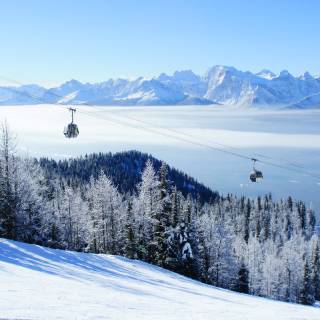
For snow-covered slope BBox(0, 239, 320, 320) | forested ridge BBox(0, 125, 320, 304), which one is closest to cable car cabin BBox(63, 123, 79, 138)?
snow-covered slope BBox(0, 239, 320, 320)

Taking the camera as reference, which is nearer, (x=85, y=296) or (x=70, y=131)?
(x=85, y=296)

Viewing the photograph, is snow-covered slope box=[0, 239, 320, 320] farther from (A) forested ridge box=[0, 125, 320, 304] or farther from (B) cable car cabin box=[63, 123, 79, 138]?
(A) forested ridge box=[0, 125, 320, 304]

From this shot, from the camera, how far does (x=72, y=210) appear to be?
225ft

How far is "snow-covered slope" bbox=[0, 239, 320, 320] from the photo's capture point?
16.1 meters

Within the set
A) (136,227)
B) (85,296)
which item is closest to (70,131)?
(85,296)

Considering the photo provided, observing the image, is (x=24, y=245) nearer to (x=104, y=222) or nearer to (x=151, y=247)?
(x=151, y=247)

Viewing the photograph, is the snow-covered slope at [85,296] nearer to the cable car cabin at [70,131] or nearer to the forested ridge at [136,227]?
the cable car cabin at [70,131]

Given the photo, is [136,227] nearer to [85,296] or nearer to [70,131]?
[70,131]

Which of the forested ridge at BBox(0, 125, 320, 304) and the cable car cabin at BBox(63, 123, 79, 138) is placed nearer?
the cable car cabin at BBox(63, 123, 79, 138)

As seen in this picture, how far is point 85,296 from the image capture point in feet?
65.2

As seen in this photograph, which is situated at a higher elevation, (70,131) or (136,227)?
(70,131)

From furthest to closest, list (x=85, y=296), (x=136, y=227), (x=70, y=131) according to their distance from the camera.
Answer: (x=136, y=227) < (x=70, y=131) < (x=85, y=296)

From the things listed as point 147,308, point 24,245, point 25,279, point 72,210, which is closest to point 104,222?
point 72,210

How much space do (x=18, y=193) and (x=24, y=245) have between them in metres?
14.5
